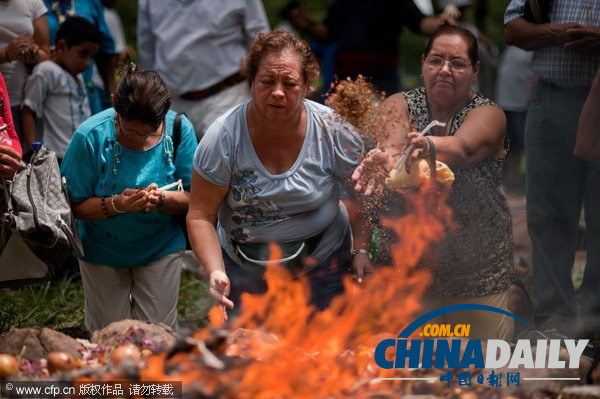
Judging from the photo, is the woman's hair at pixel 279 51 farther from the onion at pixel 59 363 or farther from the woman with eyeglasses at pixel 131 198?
the onion at pixel 59 363

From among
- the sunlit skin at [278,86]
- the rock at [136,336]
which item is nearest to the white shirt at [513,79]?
the sunlit skin at [278,86]

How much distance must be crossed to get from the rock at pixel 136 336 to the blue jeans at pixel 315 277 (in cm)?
70

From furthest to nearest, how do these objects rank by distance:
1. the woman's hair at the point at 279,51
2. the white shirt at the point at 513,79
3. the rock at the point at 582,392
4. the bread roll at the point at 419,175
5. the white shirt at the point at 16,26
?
the white shirt at the point at 513,79 < the white shirt at the point at 16,26 < the woman's hair at the point at 279,51 < the bread roll at the point at 419,175 < the rock at the point at 582,392

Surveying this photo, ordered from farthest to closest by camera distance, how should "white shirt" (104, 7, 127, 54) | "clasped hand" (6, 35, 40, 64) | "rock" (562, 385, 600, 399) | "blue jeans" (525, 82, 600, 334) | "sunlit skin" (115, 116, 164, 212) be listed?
"white shirt" (104, 7, 127, 54) → "clasped hand" (6, 35, 40, 64) → "blue jeans" (525, 82, 600, 334) → "sunlit skin" (115, 116, 164, 212) → "rock" (562, 385, 600, 399)

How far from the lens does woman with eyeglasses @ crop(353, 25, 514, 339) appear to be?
4.81 m

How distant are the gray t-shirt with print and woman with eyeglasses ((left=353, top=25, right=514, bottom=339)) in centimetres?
21

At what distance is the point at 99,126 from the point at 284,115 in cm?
111

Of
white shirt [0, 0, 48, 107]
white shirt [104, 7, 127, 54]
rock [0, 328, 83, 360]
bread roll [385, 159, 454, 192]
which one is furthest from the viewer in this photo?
white shirt [104, 7, 127, 54]

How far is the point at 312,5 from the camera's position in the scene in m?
16.8

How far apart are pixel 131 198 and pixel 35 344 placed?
1.18m

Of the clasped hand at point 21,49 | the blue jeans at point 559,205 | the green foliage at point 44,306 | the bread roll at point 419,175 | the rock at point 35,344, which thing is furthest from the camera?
the clasped hand at point 21,49

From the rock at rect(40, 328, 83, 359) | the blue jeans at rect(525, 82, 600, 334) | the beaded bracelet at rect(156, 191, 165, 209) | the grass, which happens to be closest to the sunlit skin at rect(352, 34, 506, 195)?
the blue jeans at rect(525, 82, 600, 334)

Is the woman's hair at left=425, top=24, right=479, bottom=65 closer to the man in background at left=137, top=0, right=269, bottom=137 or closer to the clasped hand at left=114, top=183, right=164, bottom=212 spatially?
the clasped hand at left=114, top=183, right=164, bottom=212

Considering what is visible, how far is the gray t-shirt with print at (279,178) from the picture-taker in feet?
15.9
